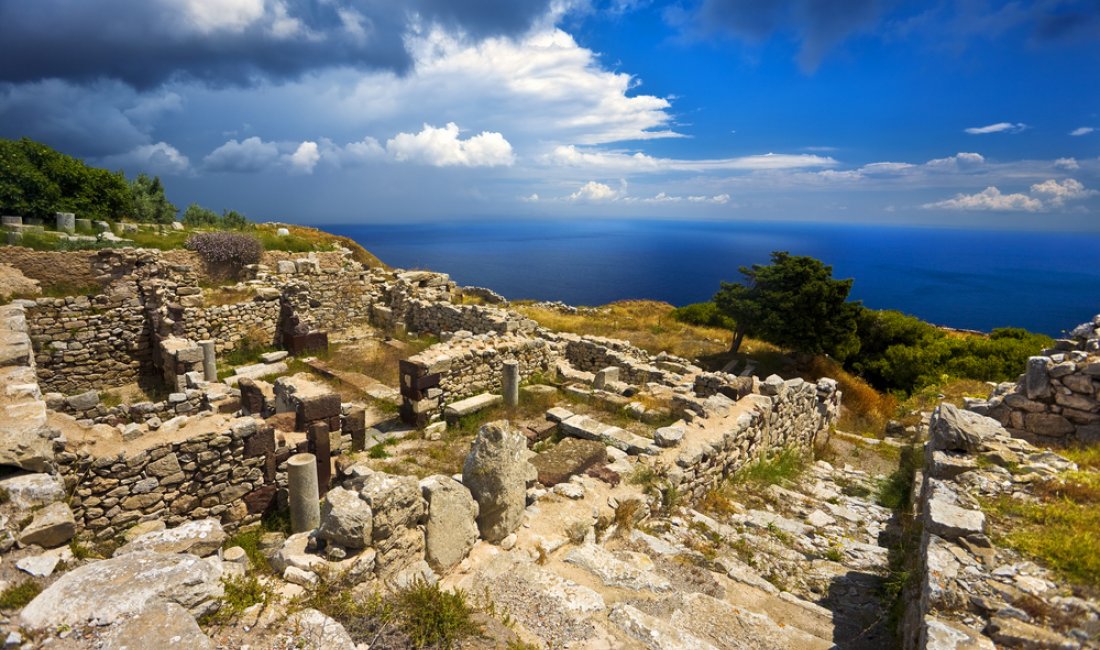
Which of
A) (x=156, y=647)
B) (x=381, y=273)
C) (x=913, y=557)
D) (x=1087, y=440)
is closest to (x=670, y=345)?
(x=381, y=273)

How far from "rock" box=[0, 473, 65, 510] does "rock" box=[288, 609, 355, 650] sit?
13.3ft

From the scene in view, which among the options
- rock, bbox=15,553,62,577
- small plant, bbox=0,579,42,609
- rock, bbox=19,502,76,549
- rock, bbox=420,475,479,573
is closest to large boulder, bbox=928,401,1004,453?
rock, bbox=420,475,479,573

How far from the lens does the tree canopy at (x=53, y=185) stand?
808 inches

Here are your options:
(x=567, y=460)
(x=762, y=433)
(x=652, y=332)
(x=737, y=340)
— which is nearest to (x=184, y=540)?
(x=567, y=460)

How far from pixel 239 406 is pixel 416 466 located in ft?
13.9

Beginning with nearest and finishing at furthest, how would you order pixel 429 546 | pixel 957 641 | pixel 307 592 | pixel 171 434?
pixel 957 641 < pixel 307 592 < pixel 429 546 < pixel 171 434

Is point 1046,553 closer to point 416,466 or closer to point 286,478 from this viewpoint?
point 416,466

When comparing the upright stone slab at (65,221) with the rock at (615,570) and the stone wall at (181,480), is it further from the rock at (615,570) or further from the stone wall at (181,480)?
the rock at (615,570)

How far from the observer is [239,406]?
10977mm

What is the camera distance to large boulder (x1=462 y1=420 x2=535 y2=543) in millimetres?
6348

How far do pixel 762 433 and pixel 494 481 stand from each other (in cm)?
765

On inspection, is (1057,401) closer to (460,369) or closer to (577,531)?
(577,531)

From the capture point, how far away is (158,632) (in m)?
3.35

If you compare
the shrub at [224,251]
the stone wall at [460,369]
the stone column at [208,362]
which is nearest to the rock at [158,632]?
the stone wall at [460,369]
